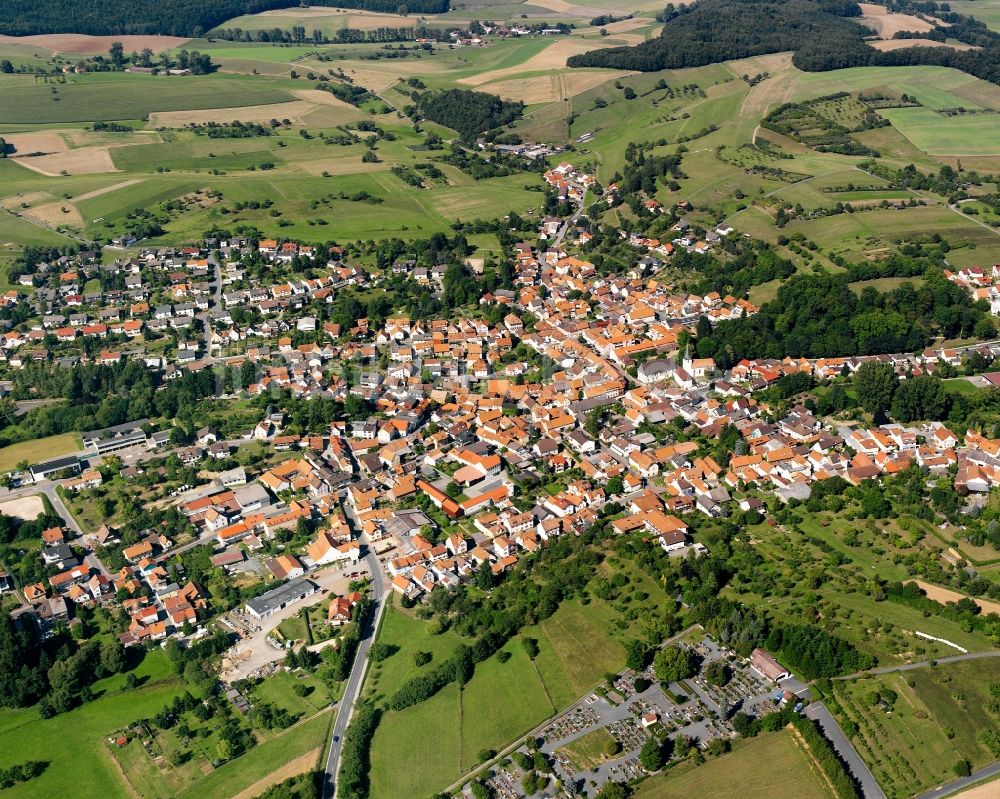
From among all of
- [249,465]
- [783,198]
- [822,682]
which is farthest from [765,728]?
[783,198]

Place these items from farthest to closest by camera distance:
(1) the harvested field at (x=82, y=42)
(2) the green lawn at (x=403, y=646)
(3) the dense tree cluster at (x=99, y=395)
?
(1) the harvested field at (x=82, y=42) → (3) the dense tree cluster at (x=99, y=395) → (2) the green lawn at (x=403, y=646)

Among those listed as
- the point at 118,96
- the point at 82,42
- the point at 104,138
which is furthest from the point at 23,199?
the point at 82,42

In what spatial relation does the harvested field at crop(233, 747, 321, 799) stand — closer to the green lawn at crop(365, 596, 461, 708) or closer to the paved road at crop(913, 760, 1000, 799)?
the green lawn at crop(365, 596, 461, 708)

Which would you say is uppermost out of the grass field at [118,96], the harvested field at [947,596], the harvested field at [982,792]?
the grass field at [118,96]

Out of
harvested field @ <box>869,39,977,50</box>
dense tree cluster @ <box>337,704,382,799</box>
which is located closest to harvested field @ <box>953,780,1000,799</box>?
dense tree cluster @ <box>337,704,382,799</box>

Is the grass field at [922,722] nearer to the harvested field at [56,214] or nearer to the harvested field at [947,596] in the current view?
the harvested field at [947,596]

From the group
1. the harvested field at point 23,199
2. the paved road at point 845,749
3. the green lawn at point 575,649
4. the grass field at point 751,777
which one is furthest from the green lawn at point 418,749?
the harvested field at point 23,199

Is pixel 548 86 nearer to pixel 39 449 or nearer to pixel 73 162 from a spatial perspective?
pixel 73 162
